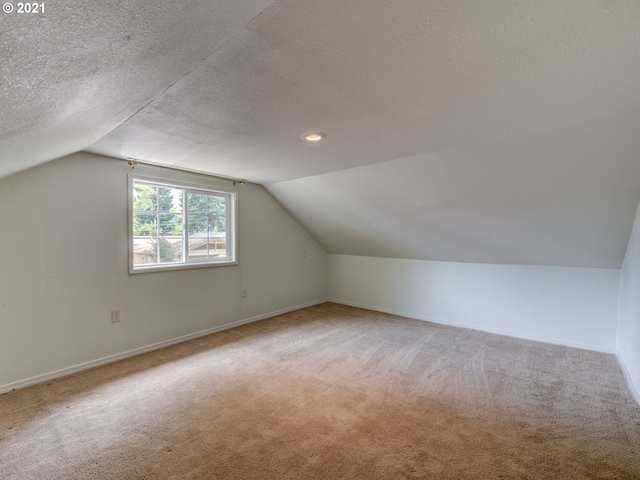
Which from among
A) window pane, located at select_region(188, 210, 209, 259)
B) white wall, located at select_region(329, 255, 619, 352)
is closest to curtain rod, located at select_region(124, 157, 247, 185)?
window pane, located at select_region(188, 210, 209, 259)

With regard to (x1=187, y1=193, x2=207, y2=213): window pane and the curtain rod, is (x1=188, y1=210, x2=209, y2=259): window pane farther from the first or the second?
the curtain rod

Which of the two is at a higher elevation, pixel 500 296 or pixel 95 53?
pixel 95 53

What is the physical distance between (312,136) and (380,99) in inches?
27.2

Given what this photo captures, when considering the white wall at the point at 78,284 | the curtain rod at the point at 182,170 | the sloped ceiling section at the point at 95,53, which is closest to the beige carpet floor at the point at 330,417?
the white wall at the point at 78,284

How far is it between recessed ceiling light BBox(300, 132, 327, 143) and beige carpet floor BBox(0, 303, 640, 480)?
1.97 meters

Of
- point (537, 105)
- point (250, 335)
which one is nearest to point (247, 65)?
point (537, 105)

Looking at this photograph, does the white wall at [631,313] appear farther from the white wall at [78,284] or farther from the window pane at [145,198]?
the window pane at [145,198]

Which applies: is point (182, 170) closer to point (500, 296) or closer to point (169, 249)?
point (169, 249)

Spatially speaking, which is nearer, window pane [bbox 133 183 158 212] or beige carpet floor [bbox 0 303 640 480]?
beige carpet floor [bbox 0 303 640 480]

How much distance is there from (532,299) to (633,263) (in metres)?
1.12

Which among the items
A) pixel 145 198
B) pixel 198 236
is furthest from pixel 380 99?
pixel 198 236

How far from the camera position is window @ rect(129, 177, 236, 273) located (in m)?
3.07

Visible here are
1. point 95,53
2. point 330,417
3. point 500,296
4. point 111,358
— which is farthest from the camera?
point 500,296

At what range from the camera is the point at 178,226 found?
3.40 meters
